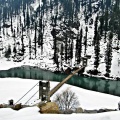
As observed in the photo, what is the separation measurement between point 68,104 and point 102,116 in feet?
82.7

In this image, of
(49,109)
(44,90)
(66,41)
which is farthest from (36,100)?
(66,41)

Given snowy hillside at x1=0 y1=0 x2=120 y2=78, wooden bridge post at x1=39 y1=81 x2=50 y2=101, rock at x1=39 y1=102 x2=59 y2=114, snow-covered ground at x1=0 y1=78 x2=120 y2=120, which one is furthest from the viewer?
snowy hillside at x1=0 y1=0 x2=120 y2=78

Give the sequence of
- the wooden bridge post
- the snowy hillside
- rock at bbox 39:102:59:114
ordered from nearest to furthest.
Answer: rock at bbox 39:102:59:114 < the wooden bridge post < the snowy hillside

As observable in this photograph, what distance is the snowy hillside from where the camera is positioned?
84.4 metres

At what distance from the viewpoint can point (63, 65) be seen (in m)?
85.8

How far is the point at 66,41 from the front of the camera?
94750 mm

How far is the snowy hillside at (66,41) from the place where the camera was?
8438 cm

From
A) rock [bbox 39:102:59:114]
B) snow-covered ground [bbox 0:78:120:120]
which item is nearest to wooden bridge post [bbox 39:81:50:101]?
rock [bbox 39:102:59:114]

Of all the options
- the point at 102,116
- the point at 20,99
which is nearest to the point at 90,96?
the point at 20,99

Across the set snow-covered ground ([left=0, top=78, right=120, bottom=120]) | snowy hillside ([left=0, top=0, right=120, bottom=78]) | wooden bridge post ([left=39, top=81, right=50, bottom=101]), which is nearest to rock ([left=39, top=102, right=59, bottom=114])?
snow-covered ground ([left=0, top=78, right=120, bottom=120])

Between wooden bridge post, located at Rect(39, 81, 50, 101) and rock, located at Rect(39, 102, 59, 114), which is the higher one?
rock, located at Rect(39, 102, 59, 114)

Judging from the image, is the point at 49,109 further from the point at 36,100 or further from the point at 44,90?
the point at 36,100

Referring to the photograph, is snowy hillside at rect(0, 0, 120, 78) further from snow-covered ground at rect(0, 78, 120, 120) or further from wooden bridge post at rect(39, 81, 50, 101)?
wooden bridge post at rect(39, 81, 50, 101)

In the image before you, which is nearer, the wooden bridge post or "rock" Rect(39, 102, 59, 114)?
"rock" Rect(39, 102, 59, 114)
